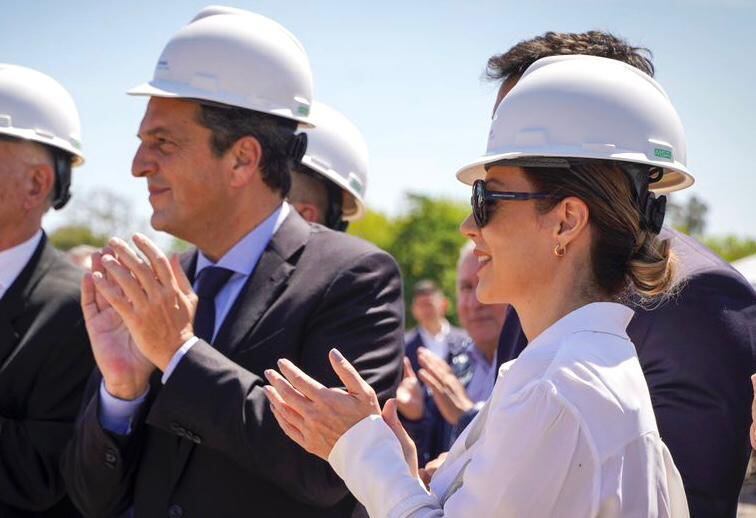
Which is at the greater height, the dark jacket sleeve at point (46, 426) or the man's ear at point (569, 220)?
the man's ear at point (569, 220)

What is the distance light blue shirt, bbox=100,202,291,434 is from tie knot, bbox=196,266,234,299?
0.06ft

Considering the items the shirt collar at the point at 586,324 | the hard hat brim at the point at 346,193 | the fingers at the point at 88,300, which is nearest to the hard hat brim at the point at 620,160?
the shirt collar at the point at 586,324

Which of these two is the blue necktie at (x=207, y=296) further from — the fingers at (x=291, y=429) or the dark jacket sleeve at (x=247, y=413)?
the fingers at (x=291, y=429)

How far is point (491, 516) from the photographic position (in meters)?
2.28

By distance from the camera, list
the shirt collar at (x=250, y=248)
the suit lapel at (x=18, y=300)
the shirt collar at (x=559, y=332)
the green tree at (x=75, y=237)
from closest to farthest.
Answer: the shirt collar at (x=559, y=332) → the shirt collar at (x=250, y=248) → the suit lapel at (x=18, y=300) → the green tree at (x=75, y=237)

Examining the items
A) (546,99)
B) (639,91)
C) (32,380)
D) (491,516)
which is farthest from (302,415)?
(32,380)

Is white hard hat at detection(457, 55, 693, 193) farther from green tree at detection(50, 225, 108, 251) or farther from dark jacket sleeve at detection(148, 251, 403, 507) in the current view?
green tree at detection(50, 225, 108, 251)

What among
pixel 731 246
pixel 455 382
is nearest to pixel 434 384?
pixel 455 382

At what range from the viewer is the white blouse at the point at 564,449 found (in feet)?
7.44

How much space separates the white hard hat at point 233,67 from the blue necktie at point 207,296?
2.23ft

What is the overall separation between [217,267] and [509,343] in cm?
119

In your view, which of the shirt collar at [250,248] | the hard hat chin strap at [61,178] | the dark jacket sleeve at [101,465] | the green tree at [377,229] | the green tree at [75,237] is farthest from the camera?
the green tree at [75,237]

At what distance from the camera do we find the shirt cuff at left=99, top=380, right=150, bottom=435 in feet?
12.3

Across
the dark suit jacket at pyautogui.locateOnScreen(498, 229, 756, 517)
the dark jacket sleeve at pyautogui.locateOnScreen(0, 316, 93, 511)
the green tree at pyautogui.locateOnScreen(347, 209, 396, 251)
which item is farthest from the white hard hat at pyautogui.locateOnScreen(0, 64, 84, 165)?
the green tree at pyautogui.locateOnScreen(347, 209, 396, 251)
